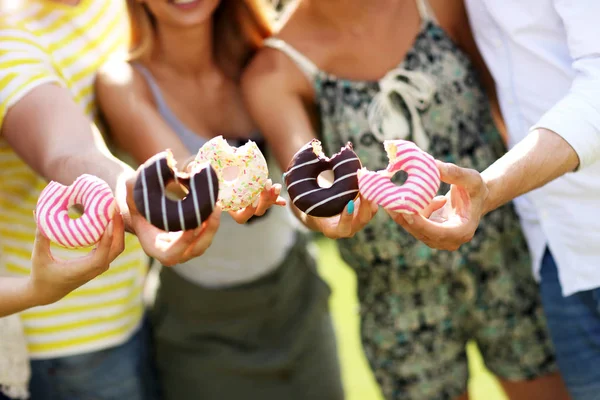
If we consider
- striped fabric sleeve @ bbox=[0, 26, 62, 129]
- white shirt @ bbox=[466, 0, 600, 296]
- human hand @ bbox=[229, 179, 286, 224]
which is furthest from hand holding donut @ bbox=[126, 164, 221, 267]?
white shirt @ bbox=[466, 0, 600, 296]

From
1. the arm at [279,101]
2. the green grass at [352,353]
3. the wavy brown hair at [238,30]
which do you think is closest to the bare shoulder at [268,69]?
the arm at [279,101]

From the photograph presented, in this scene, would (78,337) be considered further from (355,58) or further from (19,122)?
(355,58)

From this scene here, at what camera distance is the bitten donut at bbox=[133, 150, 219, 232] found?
4.33 feet

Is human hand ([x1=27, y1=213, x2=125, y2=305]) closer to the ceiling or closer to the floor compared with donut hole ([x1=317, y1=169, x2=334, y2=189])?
closer to the ceiling

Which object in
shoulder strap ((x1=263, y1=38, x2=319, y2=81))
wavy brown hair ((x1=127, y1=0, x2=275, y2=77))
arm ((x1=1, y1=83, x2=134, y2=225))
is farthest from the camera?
wavy brown hair ((x1=127, y1=0, x2=275, y2=77))

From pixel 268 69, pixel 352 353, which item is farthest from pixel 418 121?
pixel 352 353

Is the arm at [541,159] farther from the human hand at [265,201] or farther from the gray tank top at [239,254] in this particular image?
the gray tank top at [239,254]

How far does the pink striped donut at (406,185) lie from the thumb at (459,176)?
0.02m

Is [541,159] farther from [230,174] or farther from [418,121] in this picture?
[230,174]

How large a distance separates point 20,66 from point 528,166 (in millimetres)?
1139

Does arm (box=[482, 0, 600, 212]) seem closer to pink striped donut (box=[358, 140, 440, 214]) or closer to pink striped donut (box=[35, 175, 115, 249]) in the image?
pink striped donut (box=[358, 140, 440, 214])

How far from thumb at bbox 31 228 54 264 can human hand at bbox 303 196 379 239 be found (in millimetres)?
545

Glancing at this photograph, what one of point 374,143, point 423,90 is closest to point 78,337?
point 374,143

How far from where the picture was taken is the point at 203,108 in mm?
2014
